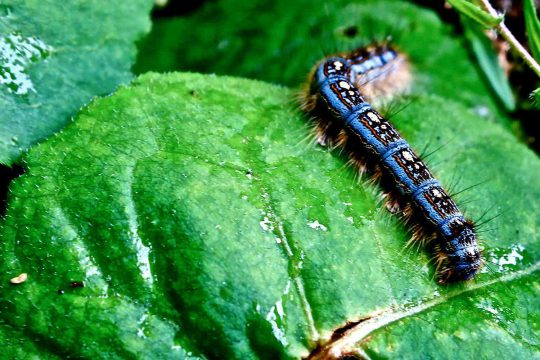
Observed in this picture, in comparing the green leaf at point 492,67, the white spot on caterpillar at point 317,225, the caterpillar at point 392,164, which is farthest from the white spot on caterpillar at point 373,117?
the green leaf at point 492,67

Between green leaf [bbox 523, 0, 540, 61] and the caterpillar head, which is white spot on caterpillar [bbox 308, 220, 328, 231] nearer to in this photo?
the caterpillar head

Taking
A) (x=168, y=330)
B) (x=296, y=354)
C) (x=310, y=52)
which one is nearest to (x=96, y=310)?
(x=168, y=330)

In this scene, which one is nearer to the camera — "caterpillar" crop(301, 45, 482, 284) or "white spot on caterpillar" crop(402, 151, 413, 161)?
"caterpillar" crop(301, 45, 482, 284)

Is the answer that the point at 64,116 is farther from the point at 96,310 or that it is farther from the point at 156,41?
the point at 156,41

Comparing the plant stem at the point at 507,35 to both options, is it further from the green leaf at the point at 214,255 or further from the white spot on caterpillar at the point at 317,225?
the white spot on caterpillar at the point at 317,225

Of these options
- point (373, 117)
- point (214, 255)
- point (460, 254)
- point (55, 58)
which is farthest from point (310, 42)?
point (214, 255)

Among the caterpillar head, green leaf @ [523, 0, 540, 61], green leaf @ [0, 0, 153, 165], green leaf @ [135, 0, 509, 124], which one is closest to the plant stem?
green leaf @ [523, 0, 540, 61]

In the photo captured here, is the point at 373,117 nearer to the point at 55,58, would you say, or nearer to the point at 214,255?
the point at 214,255
